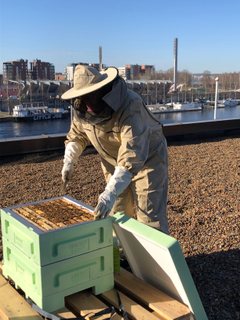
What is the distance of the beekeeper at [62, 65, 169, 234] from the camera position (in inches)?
77.0

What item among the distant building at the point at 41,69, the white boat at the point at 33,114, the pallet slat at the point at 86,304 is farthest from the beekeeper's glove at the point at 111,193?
the distant building at the point at 41,69

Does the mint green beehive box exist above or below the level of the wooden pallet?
above

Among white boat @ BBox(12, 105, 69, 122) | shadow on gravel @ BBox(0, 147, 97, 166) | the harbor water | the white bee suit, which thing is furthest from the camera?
white boat @ BBox(12, 105, 69, 122)

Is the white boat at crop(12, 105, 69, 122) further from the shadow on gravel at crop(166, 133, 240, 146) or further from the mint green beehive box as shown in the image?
the mint green beehive box

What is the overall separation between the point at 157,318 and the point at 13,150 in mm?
5633

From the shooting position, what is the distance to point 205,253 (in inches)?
112

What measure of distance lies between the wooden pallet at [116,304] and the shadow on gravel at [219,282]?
1.60 ft

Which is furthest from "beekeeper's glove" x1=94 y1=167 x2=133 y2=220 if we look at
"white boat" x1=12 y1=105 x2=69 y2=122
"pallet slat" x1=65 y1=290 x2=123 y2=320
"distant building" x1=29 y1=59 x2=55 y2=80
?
"distant building" x1=29 y1=59 x2=55 y2=80

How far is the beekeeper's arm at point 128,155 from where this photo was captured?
6.20ft

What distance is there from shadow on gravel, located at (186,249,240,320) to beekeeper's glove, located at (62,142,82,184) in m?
1.31

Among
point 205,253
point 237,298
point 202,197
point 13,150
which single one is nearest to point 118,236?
point 237,298

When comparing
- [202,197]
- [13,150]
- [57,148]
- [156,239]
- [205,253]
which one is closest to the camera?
[156,239]

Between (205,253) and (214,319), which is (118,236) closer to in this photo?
(214,319)

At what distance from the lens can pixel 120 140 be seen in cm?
222
